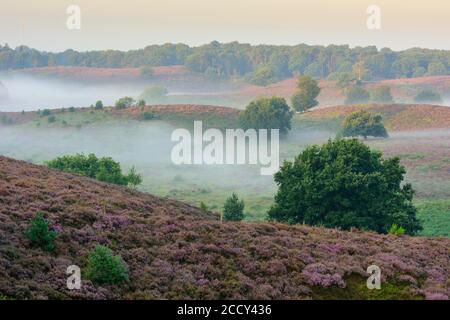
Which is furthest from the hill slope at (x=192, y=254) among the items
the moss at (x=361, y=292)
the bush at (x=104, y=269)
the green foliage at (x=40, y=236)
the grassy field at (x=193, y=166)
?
the grassy field at (x=193, y=166)

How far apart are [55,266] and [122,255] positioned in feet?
11.4

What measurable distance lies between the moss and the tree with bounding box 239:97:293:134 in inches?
4516

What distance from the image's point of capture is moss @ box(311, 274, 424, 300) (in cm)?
2427

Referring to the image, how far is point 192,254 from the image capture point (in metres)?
26.8

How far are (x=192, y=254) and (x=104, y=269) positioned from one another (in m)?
5.49

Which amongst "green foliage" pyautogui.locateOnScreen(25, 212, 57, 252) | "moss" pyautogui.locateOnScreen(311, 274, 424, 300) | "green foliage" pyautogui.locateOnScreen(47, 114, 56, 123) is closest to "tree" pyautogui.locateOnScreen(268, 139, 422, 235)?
"moss" pyautogui.locateOnScreen(311, 274, 424, 300)

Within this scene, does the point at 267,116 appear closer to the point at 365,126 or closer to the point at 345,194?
the point at 365,126

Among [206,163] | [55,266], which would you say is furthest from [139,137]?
[55,266]

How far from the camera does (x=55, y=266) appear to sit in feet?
74.3

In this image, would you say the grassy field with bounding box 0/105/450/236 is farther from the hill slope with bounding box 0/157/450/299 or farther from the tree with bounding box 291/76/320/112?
the hill slope with bounding box 0/157/450/299

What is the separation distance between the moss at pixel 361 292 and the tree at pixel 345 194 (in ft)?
66.1
